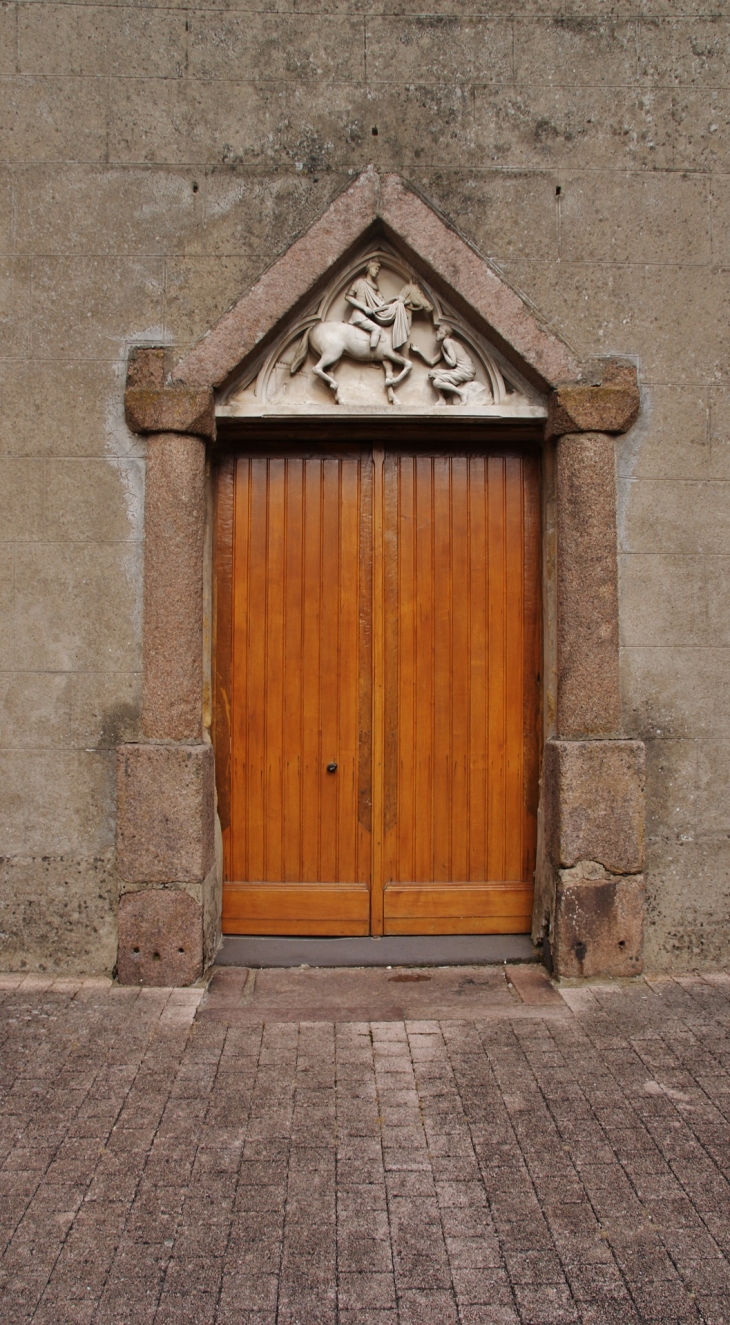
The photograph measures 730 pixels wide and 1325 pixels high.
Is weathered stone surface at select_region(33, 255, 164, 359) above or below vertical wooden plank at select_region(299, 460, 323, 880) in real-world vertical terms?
above

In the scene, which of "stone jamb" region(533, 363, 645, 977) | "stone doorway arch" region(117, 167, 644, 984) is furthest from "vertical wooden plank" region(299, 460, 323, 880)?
"stone jamb" region(533, 363, 645, 977)

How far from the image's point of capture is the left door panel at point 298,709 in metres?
4.16

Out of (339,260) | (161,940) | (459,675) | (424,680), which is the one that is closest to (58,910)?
(161,940)

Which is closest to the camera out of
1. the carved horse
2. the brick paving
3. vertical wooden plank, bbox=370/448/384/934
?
the brick paving

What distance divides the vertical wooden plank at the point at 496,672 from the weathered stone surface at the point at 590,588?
0.38m

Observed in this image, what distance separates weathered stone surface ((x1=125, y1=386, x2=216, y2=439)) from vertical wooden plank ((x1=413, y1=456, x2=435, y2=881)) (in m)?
1.15

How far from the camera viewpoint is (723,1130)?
2723 millimetres

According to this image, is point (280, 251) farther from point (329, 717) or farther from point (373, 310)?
point (329, 717)

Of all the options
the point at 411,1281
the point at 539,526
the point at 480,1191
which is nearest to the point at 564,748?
the point at 539,526

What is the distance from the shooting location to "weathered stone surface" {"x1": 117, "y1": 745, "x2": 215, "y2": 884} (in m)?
3.80

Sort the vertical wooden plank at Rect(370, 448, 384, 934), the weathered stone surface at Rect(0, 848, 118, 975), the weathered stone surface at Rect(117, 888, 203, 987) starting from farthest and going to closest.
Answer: the vertical wooden plank at Rect(370, 448, 384, 934)
the weathered stone surface at Rect(0, 848, 118, 975)
the weathered stone surface at Rect(117, 888, 203, 987)

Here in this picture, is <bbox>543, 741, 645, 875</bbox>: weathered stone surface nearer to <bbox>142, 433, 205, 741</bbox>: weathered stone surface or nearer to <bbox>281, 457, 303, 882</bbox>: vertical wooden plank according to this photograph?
<bbox>281, 457, 303, 882</bbox>: vertical wooden plank

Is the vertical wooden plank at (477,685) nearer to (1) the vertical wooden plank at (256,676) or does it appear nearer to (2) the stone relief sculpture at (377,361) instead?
(2) the stone relief sculpture at (377,361)

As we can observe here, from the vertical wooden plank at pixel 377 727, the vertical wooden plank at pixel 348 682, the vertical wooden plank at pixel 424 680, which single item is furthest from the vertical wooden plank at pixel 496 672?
the vertical wooden plank at pixel 348 682
